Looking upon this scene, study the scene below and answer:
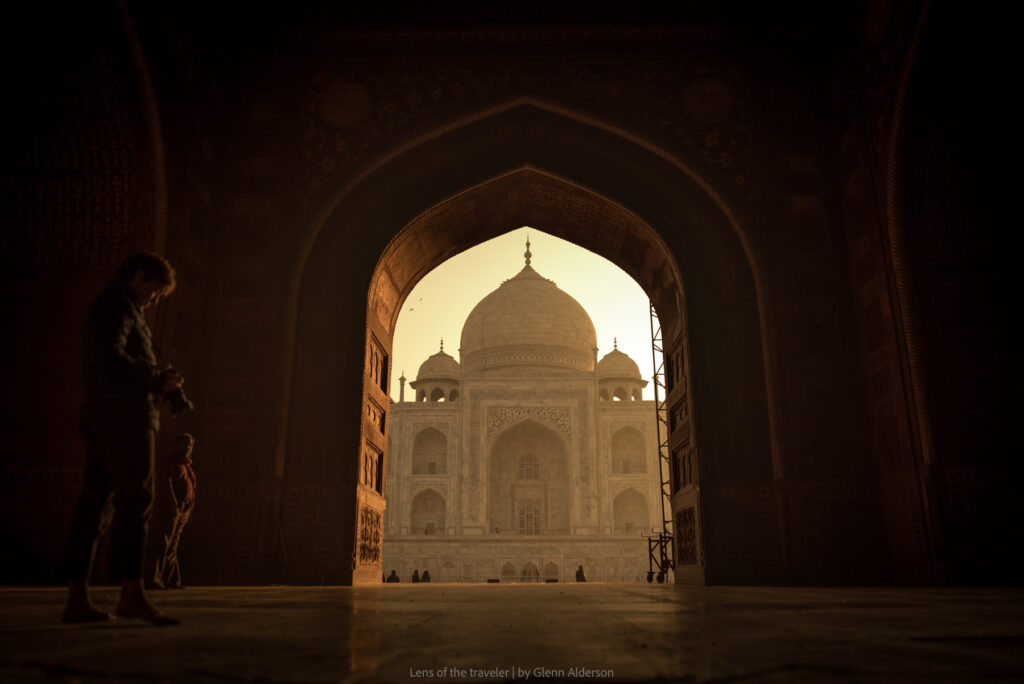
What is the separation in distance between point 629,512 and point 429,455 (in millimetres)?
6909

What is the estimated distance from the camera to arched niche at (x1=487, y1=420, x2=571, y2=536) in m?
25.0

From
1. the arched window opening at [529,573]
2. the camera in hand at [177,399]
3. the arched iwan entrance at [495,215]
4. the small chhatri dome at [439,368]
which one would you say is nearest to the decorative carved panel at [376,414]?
the arched iwan entrance at [495,215]

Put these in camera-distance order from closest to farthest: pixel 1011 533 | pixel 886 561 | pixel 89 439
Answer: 1. pixel 89 439
2. pixel 1011 533
3. pixel 886 561

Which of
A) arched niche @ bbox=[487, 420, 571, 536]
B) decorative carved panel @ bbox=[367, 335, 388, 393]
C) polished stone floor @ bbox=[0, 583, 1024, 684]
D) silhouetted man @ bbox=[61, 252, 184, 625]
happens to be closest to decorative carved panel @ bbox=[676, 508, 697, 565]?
decorative carved panel @ bbox=[367, 335, 388, 393]

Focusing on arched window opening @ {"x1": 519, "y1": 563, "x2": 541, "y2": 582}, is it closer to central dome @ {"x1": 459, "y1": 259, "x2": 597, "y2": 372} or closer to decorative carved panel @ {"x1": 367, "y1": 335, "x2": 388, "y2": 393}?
central dome @ {"x1": 459, "y1": 259, "x2": 597, "y2": 372}

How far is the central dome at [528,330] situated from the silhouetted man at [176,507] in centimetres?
2053

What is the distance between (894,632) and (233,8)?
7.32m

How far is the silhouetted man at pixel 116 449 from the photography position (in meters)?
2.08

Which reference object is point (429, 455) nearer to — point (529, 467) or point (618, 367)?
point (529, 467)

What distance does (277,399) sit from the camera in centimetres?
660

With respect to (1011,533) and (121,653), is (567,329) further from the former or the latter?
(121,653)

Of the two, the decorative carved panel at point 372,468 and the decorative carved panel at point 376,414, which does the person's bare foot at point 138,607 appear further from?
the decorative carved panel at point 376,414

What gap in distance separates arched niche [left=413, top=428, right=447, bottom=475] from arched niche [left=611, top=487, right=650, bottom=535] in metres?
5.85

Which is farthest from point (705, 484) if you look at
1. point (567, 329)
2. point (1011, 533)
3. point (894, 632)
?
point (567, 329)
